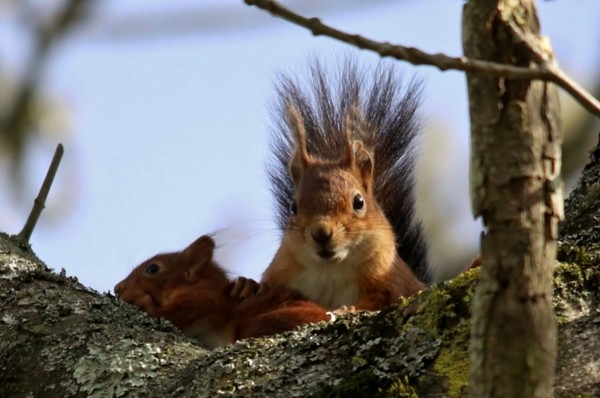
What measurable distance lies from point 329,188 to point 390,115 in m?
0.56

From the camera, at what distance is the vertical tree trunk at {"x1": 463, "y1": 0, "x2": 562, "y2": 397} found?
52.2 inches

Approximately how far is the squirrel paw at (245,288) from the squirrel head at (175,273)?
0.45ft

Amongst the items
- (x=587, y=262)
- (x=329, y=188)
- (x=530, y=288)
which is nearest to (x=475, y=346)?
(x=530, y=288)

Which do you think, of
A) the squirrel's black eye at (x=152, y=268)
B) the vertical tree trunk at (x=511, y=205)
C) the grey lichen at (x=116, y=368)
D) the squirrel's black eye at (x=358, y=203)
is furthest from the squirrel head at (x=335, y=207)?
the vertical tree trunk at (x=511, y=205)

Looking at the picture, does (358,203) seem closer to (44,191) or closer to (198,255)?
(198,255)

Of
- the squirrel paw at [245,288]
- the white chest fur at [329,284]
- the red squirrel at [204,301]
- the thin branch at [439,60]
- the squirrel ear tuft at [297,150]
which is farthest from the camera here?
the squirrel ear tuft at [297,150]

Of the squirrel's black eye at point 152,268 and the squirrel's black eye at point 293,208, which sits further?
the squirrel's black eye at point 293,208

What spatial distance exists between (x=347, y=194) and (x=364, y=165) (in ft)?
0.63

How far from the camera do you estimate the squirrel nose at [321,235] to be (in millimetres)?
3338

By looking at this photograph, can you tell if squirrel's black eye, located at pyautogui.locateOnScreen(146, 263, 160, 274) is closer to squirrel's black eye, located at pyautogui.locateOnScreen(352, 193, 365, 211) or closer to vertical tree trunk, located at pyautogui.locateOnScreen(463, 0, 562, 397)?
squirrel's black eye, located at pyautogui.locateOnScreen(352, 193, 365, 211)

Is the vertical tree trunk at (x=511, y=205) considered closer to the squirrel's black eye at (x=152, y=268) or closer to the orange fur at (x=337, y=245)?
the orange fur at (x=337, y=245)

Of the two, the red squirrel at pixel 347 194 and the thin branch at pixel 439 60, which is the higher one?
the red squirrel at pixel 347 194

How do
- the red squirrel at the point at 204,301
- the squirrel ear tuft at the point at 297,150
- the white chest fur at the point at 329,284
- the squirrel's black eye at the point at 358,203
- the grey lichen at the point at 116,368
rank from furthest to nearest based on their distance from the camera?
1. the squirrel ear tuft at the point at 297,150
2. the squirrel's black eye at the point at 358,203
3. the white chest fur at the point at 329,284
4. the red squirrel at the point at 204,301
5. the grey lichen at the point at 116,368

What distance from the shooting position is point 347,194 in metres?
3.53
